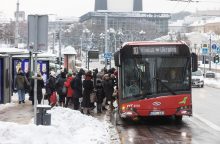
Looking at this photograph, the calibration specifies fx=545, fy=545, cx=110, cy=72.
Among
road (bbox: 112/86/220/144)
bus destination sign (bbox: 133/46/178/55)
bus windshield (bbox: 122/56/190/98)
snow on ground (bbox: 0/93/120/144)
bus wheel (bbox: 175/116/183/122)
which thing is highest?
bus destination sign (bbox: 133/46/178/55)

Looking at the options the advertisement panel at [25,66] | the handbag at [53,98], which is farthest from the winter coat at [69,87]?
the advertisement panel at [25,66]

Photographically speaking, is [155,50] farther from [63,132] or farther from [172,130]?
[63,132]

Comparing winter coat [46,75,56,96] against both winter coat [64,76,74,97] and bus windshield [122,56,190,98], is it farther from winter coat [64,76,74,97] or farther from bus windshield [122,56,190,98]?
bus windshield [122,56,190,98]

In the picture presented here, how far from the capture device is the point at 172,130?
1670cm

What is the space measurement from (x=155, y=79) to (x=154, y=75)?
0.14 metres

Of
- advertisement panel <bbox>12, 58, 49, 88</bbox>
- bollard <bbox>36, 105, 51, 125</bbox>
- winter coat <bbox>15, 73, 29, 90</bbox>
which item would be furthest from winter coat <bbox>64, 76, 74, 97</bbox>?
bollard <bbox>36, 105, 51, 125</bbox>

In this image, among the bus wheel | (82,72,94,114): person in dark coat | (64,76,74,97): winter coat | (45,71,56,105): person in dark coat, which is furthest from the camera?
(45,71,56,105): person in dark coat

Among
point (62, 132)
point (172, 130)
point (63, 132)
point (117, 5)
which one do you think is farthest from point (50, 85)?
point (117, 5)

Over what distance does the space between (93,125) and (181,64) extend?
Result: 11.9 feet

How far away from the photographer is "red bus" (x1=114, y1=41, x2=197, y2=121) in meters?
17.7

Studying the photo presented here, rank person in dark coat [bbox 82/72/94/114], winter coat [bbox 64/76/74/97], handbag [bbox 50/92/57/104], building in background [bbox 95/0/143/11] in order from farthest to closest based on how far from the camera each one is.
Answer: building in background [bbox 95/0/143/11], handbag [bbox 50/92/57/104], winter coat [bbox 64/76/74/97], person in dark coat [bbox 82/72/94/114]

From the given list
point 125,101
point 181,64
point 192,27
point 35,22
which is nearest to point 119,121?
Result: point 125,101

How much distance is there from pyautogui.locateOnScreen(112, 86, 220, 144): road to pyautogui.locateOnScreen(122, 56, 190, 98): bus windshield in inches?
47.3

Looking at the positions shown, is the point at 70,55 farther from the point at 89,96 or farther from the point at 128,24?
the point at 128,24
